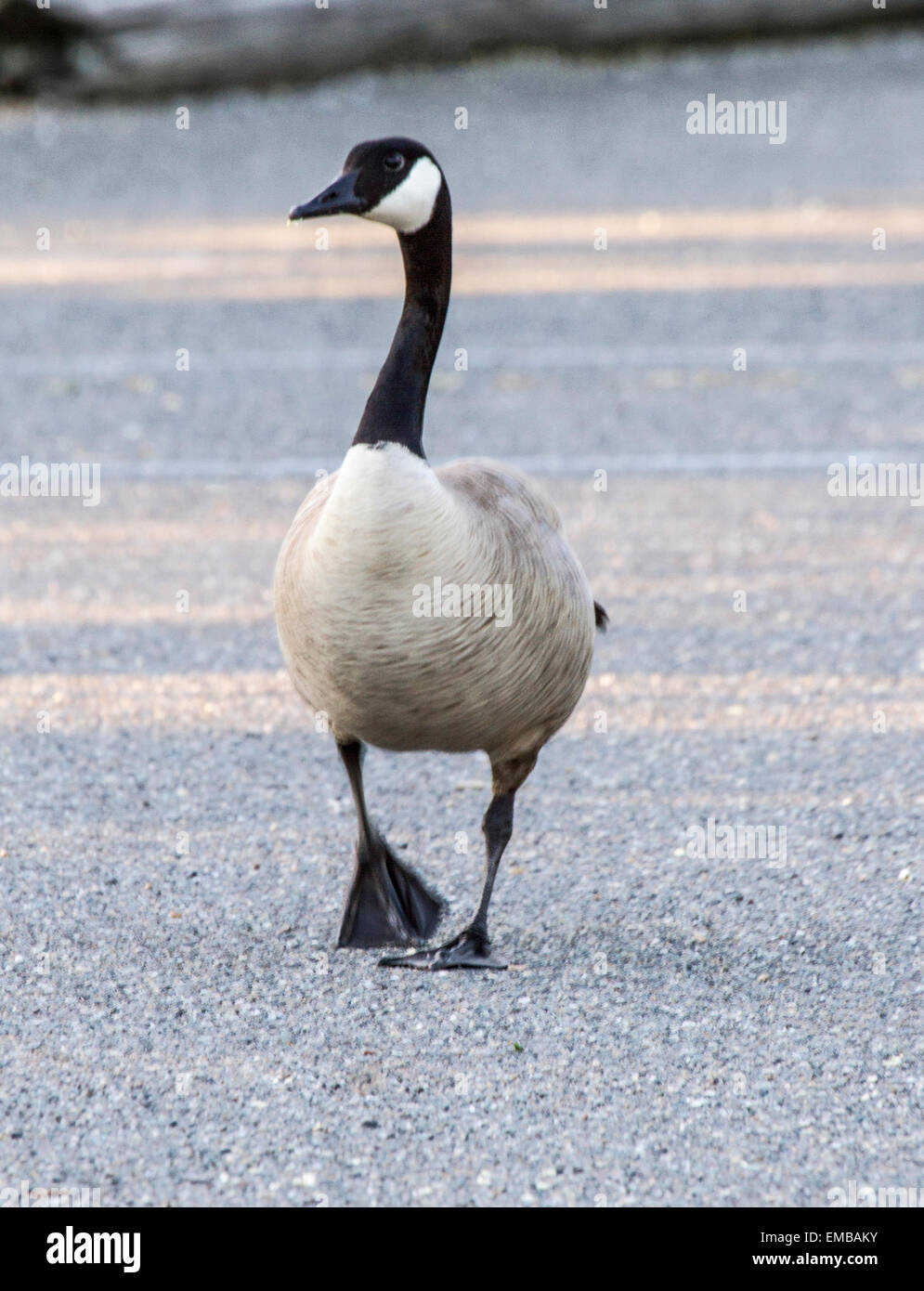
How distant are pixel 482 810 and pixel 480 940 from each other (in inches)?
35.4

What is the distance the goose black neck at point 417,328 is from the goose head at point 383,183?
0.19 feet

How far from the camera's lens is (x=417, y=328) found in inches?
143

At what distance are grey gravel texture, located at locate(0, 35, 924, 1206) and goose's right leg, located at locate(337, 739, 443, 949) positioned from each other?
8 centimetres

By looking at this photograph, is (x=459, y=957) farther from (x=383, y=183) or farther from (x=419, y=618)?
(x=383, y=183)

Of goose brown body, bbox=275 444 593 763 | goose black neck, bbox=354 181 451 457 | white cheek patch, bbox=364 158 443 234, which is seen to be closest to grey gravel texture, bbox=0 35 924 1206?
goose brown body, bbox=275 444 593 763

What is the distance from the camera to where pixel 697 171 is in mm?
13219

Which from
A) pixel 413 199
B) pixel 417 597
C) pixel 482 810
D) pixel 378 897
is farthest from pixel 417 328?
pixel 482 810

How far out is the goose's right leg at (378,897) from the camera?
3803mm

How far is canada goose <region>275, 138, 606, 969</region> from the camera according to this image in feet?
11.0

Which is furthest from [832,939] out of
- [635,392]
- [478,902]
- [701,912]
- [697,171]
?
[697,171]

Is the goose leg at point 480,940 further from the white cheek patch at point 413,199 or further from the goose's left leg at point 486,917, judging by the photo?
the white cheek patch at point 413,199

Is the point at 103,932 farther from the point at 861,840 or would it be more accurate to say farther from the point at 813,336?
the point at 813,336

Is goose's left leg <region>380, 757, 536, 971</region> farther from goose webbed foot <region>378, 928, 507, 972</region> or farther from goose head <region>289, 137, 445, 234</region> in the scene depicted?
goose head <region>289, 137, 445, 234</region>

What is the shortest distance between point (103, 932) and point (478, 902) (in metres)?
0.79
